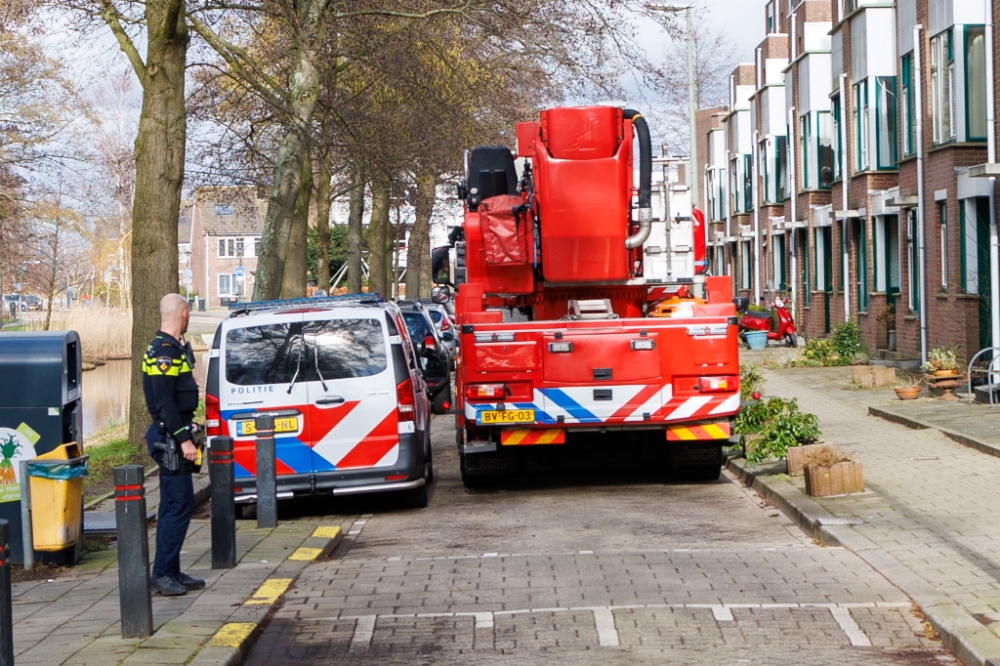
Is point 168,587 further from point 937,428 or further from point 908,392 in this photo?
point 908,392

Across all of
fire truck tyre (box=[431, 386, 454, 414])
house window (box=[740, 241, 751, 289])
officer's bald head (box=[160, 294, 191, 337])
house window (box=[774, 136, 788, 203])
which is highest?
house window (box=[774, 136, 788, 203])

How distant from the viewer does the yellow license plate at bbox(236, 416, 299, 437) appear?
11516 millimetres

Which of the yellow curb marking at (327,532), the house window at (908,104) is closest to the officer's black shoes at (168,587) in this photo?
the yellow curb marking at (327,532)

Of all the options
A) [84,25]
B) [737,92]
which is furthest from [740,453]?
[737,92]

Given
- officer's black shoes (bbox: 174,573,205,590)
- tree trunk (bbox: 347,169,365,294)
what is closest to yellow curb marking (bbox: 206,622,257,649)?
officer's black shoes (bbox: 174,573,205,590)

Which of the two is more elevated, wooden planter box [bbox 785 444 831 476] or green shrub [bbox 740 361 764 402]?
green shrub [bbox 740 361 764 402]

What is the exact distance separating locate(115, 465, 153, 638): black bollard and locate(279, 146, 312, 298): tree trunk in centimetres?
1903

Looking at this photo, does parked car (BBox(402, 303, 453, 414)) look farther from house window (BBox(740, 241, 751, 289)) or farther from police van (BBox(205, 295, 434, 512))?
house window (BBox(740, 241, 751, 289))

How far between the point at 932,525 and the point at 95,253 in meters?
66.8

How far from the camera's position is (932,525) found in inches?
377

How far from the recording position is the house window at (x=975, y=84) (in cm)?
2038

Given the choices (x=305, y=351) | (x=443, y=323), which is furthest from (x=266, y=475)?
(x=443, y=323)

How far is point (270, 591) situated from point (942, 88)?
17.2 meters

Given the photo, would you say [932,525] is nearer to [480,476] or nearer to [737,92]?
[480,476]
